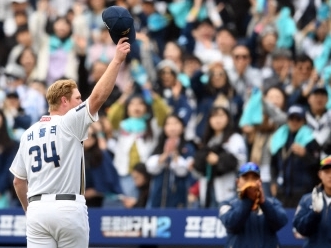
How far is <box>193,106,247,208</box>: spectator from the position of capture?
42.9 feet

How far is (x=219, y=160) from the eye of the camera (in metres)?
13.0

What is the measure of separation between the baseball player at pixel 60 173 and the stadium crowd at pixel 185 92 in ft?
16.8

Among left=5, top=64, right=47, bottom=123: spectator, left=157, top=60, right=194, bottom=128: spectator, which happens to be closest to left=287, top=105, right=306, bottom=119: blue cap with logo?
left=157, top=60, right=194, bottom=128: spectator

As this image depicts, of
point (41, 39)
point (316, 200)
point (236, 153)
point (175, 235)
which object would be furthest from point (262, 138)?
point (41, 39)

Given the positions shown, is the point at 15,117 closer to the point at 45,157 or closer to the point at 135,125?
the point at 135,125

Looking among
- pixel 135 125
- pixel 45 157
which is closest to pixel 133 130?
pixel 135 125

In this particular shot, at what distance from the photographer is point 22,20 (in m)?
17.9

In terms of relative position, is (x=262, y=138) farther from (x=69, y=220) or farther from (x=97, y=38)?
(x=69, y=220)

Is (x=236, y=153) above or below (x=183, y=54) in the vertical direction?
below

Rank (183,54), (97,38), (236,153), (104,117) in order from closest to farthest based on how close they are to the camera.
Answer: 1. (236,153)
2. (104,117)
3. (183,54)
4. (97,38)

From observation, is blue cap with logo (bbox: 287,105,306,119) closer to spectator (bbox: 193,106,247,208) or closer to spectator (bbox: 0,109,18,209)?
spectator (bbox: 193,106,247,208)

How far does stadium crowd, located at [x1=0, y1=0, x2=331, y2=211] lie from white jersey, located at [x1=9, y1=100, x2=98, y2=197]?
5.13m

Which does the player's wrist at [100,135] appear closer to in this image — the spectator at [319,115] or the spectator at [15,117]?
the spectator at [15,117]

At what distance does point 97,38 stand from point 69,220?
9.47m
